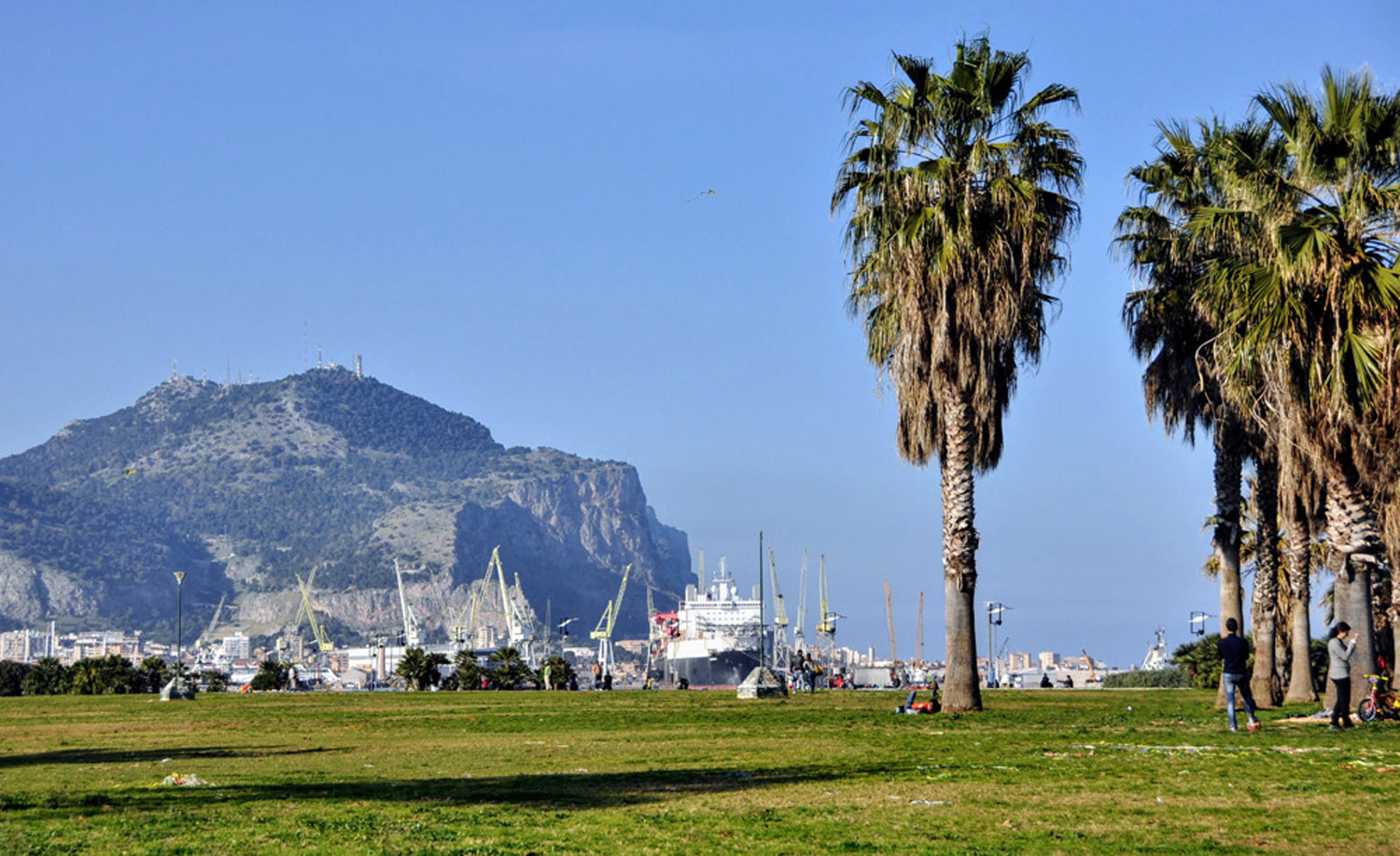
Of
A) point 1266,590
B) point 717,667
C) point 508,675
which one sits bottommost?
point 717,667

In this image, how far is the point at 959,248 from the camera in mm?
30531

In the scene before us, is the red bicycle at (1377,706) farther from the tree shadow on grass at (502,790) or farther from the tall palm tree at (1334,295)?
the tree shadow on grass at (502,790)

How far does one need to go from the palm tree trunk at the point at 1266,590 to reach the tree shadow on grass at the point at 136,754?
768 inches

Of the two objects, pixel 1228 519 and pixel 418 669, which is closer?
pixel 1228 519

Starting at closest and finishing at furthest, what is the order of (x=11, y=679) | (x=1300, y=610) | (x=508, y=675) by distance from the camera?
1. (x=1300, y=610)
2. (x=508, y=675)
3. (x=11, y=679)

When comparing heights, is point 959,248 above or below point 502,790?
above

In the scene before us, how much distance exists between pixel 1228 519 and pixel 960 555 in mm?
6750

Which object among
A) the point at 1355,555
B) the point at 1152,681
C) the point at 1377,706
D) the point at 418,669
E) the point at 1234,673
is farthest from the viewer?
the point at 418,669

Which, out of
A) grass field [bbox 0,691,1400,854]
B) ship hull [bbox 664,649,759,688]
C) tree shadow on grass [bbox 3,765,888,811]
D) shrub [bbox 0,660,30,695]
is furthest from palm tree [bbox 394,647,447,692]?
ship hull [bbox 664,649,759,688]

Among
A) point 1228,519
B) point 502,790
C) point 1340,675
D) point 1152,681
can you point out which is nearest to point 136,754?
point 502,790

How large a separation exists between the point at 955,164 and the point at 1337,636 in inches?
478

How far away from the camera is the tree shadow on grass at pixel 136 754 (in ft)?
69.3

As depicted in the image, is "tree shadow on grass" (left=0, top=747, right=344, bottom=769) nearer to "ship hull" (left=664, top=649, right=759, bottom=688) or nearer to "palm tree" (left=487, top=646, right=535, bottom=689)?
"palm tree" (left=487, top=646, right=535, bottom=689)

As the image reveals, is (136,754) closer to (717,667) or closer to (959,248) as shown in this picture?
(959,248)
